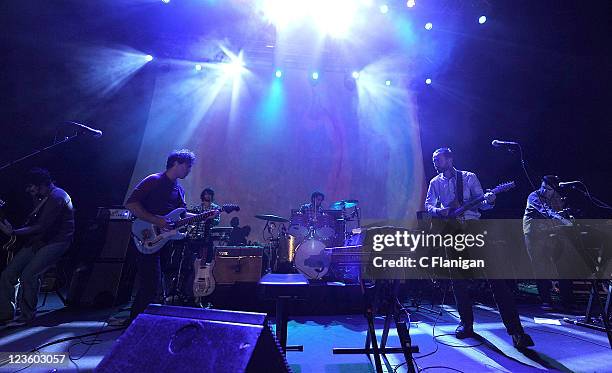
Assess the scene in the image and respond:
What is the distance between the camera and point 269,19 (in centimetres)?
704

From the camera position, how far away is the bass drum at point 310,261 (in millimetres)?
6109

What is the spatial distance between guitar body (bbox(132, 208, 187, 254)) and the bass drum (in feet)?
10.1

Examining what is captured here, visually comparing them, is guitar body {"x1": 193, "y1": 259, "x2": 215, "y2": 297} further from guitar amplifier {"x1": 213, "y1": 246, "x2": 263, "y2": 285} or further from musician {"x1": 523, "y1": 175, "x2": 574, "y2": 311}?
musician {"x1": 523, "y1": 175, "x2": 574, "y2": 311}

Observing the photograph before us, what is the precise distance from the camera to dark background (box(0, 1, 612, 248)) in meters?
5.78

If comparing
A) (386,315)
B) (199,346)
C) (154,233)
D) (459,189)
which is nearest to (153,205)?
(154,233)

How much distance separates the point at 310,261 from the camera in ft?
20.2

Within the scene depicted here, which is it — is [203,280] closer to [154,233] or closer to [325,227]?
[154,233]

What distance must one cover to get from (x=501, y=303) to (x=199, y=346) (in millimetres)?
3341

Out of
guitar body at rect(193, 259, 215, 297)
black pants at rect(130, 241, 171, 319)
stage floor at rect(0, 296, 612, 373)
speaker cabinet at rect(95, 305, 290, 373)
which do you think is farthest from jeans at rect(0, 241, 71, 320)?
speaker cabinet at rect(95, 305, 290, 373)

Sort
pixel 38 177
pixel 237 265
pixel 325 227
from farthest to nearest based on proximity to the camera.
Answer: pixel 325 227
pixel 237 265
pixel 38 177

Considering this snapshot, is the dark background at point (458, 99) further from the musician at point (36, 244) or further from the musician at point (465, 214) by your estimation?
the musician at point (465, 214)

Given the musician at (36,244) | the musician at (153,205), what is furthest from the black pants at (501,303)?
the musician at (36,244)

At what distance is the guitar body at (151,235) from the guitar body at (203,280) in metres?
1.48

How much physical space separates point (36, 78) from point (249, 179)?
4.96m
